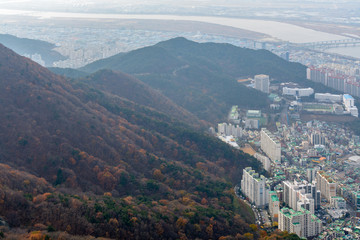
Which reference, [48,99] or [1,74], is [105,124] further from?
[1,74]

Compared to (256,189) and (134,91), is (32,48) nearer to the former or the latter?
(134,91)

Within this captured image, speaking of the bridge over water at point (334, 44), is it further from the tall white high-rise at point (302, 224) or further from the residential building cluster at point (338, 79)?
the tall white high-rise at point (302, 224)

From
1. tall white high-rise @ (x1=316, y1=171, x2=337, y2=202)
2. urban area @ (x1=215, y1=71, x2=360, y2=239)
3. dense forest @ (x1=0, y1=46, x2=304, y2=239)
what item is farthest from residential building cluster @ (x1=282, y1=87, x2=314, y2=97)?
tall white high-rise @ (x1=316, y1=171, x2=337, y2=202)

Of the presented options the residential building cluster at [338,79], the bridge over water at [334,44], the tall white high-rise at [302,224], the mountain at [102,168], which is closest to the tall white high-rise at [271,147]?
the mountain at [102,168]

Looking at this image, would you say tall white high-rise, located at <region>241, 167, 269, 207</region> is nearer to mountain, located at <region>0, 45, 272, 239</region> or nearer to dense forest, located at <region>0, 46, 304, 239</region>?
dense forest, located at <region>0, 46, 304, 239</region>

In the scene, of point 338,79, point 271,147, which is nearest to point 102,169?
point 271,147
